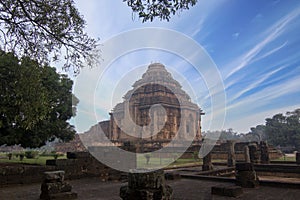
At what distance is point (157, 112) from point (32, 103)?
3073cm

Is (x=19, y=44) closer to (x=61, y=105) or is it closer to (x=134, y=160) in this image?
(x=134, y=160)

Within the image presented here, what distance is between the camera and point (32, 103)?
578 cm

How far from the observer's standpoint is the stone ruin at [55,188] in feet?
21.2

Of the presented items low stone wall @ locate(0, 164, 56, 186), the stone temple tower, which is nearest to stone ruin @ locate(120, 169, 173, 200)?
low stone wall @ locate(0, 164, 56, 186)

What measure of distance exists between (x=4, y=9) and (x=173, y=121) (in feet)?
108

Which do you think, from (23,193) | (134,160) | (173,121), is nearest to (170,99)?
(173,121)

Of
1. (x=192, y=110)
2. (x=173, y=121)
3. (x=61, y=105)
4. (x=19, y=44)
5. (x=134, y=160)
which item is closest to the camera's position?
(x=19, y=44)

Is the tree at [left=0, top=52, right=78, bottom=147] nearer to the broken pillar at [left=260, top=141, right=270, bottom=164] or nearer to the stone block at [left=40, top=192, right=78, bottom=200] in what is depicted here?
the stone block at [left=40, top=192, right=78, bottom=200]

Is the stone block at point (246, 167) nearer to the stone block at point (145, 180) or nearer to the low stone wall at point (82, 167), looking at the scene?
the stone block at point (145, 180)

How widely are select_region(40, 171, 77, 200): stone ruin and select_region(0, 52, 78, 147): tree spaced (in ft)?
5.12

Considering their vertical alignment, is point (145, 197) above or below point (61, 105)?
below

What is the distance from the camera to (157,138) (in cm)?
3488

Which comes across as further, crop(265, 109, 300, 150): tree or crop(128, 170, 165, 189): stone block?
crop(265, 109, 300, 150): tree

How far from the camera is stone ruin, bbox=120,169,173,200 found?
4.28 metres
